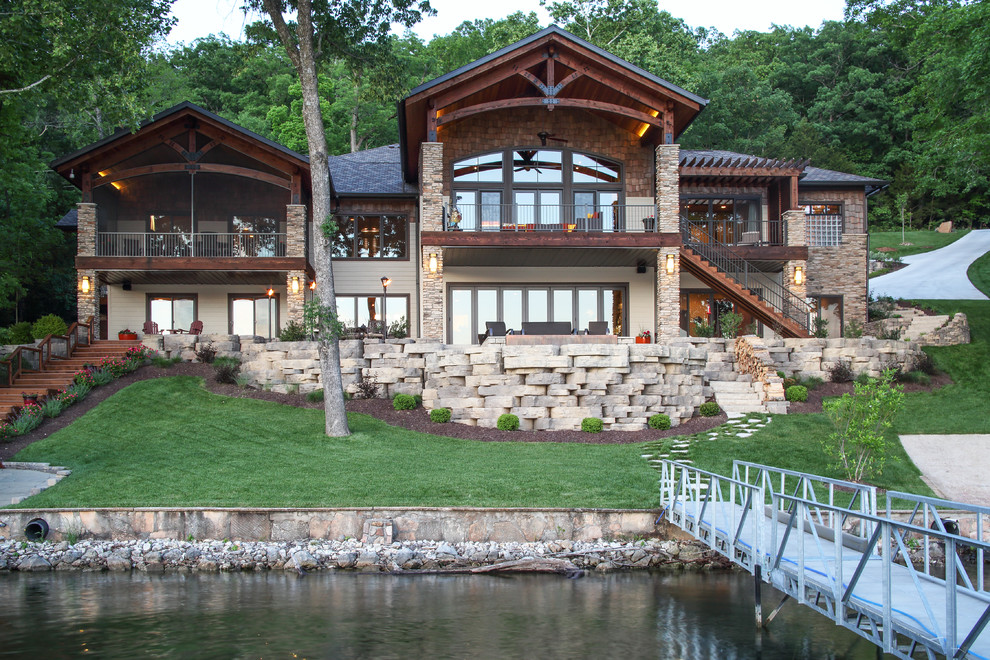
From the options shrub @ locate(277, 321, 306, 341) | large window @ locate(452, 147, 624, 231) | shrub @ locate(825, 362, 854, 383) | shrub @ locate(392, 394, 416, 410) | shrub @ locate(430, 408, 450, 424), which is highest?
large window @ locate(452, 147, 624, 231)

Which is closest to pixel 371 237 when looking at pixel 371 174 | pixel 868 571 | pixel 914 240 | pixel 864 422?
pixel 371 174

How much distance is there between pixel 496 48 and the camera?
4094cm

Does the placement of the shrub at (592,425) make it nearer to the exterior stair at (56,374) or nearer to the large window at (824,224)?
the exterior stair at (56,374)

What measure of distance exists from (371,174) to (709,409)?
1457 centimetres

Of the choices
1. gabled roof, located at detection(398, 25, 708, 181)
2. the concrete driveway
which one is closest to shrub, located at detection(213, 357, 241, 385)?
gabled roof, located at detection(398, 25, 708, 181)

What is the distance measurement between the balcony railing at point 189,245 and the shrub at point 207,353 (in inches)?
135

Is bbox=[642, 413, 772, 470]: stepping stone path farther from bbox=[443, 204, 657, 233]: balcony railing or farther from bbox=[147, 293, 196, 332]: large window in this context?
bbox=[147, 293, 196, 332]: large window

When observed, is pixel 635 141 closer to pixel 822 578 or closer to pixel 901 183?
pixel 822 578

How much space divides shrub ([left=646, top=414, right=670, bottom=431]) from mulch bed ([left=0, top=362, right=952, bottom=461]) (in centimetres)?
13

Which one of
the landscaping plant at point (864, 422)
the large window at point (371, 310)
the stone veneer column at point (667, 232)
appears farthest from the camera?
the large window at point (371, 310)

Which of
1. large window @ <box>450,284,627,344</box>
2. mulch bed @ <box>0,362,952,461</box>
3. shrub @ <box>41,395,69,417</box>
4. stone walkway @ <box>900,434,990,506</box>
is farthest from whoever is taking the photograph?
large window @ <box>450,284,627,344</box>

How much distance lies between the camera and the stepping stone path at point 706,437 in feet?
52.4

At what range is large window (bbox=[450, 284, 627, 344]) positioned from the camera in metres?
25.3

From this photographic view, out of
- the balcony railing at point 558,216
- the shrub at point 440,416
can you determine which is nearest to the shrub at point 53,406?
the shrub at point 440,416
